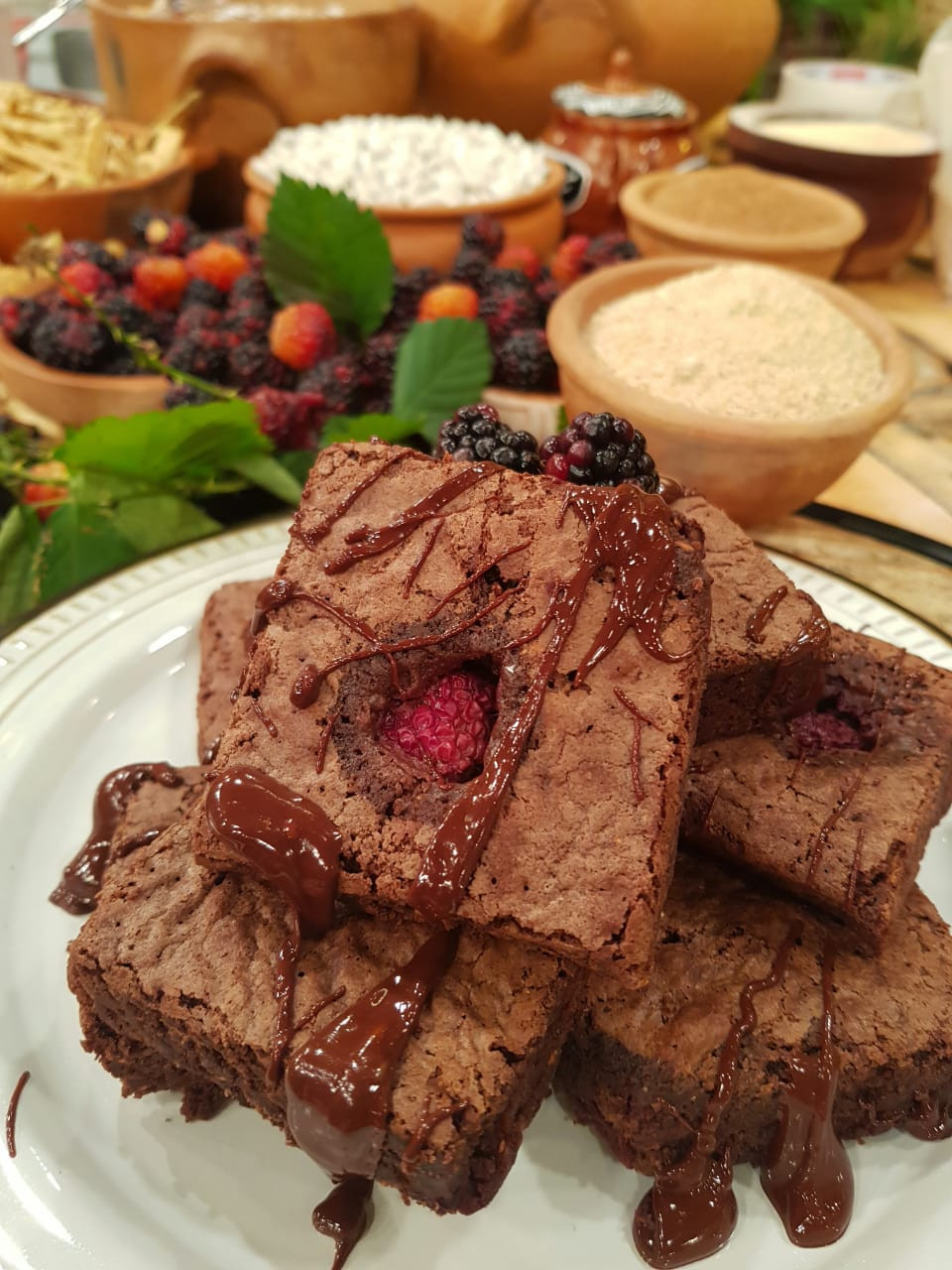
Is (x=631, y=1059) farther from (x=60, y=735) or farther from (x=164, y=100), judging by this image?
(x=164, y=100)

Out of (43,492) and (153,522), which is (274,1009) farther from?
(43,492)

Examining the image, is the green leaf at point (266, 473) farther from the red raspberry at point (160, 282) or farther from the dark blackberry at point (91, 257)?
the dark blackberry at point (91, 257)

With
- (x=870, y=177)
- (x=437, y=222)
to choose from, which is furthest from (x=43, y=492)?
(x=870, y=177)

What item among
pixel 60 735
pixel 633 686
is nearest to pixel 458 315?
pixel 60 735

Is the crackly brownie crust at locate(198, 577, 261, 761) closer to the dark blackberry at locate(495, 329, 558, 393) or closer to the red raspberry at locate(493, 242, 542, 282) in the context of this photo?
the dark blackberry at locate(495, 329, 558, 393)

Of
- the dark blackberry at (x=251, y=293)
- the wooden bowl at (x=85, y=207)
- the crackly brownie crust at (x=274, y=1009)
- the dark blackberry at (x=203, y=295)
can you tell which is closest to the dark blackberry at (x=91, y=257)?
the wooden bowl at (x=85, y=207)

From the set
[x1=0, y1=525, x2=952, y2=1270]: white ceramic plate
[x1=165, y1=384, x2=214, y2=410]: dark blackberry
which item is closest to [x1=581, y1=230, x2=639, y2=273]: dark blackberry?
[x1=165, y1=384, x2=214, y2=410]: dark blackberry
